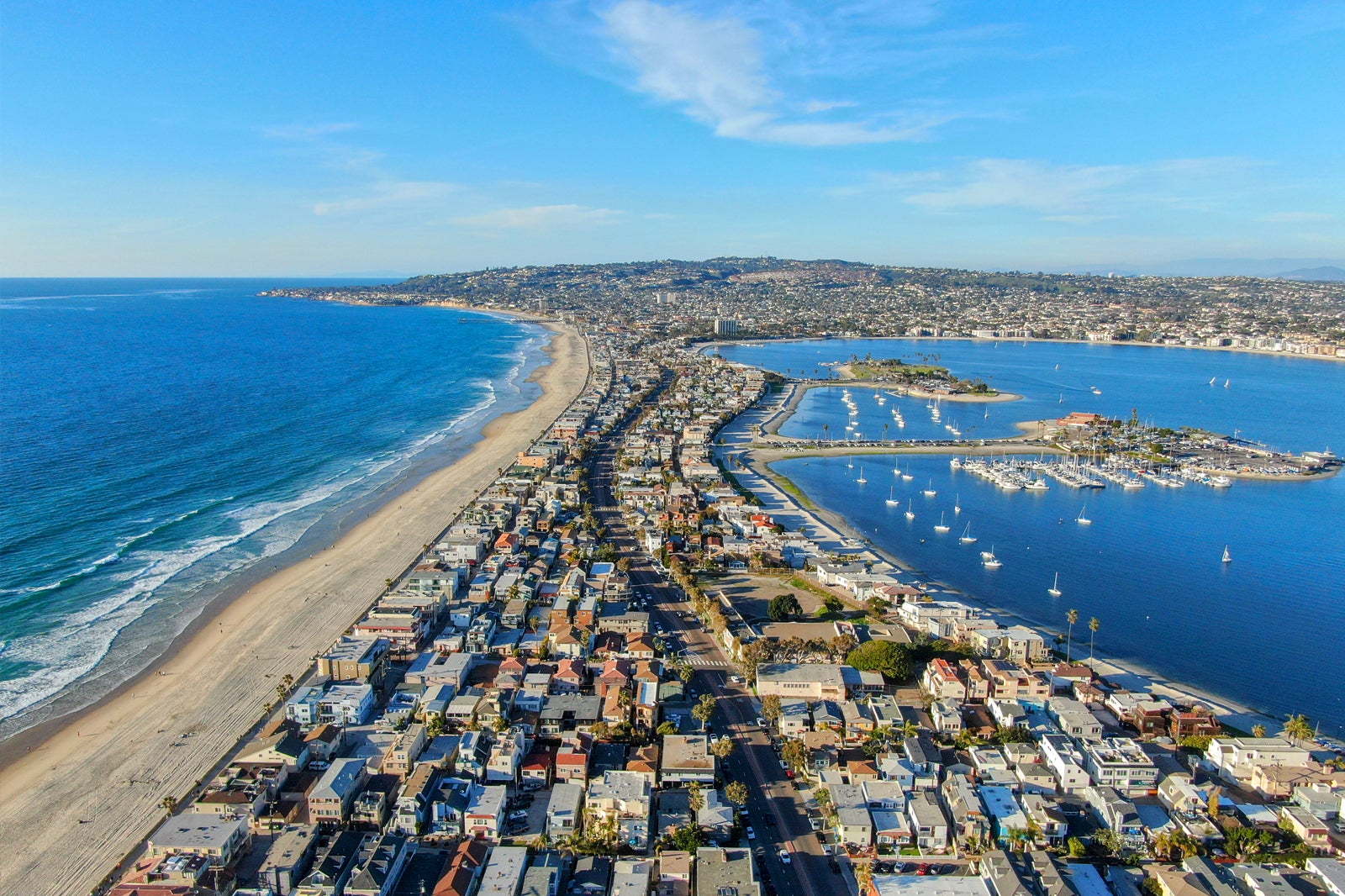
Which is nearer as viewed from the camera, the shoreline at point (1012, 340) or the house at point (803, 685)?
the house at point (803, 685)

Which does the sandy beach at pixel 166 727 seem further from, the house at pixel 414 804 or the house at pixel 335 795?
the house at pixel 414 804

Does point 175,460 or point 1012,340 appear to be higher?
point 175,460

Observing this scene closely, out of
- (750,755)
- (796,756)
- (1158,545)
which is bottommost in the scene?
(1158,545)

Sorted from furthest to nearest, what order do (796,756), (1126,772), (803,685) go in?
1. (803,685)
2. (796,756)
3. (1126,772)

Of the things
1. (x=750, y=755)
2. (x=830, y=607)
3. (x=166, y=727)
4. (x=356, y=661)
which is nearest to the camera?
(x=750, y=755)

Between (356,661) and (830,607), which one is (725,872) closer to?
(356,661)

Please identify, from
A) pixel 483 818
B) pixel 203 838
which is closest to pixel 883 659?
pixel 483 818

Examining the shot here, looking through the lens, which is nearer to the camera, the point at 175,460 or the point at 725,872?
the point at 725,872

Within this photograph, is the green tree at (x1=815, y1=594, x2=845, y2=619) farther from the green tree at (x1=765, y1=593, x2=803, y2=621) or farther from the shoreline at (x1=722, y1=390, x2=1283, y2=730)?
the shoreline at (x1=722, y1=390, x2=1283, y2=730)

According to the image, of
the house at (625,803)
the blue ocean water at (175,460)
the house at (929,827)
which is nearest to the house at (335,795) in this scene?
the house at (625,803)
